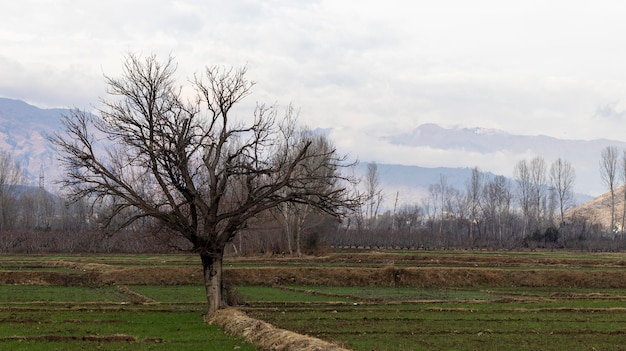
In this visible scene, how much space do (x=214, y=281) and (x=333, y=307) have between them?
295 inches

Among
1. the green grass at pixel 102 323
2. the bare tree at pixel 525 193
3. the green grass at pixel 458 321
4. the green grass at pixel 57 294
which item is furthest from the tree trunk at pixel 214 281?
the bare tree at pixel 525 193

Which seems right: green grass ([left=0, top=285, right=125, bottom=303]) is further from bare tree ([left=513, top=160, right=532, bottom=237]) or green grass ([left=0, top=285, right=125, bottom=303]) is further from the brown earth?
bare tree ([left=513, top=160, right=532, bottom=237])

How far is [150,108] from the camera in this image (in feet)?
107

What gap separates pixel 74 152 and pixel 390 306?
738 inches

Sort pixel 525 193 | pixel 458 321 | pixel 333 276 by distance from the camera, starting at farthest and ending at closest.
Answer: pixel 525 193 → pixel 333 276 → pixel 458 321

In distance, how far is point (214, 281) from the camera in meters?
32.9

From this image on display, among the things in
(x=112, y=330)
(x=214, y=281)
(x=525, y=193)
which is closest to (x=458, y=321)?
(x=214, y=281)

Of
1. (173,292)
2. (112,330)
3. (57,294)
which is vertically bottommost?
(112,330)

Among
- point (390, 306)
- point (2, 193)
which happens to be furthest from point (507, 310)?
point (2, 193)

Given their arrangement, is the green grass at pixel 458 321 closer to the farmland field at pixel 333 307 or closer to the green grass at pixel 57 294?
the farmland field at pixel 333 307

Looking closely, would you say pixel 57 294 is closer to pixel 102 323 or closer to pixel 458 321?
pixel 102 323

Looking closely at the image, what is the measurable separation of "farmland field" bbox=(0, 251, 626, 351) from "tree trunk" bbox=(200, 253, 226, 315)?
1.32 m

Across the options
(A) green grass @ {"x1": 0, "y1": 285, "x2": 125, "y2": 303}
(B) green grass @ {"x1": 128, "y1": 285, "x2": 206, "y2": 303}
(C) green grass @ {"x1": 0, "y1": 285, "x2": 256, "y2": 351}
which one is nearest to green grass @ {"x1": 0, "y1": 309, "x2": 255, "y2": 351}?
(C) green grass @ {"x1": 0, "y1": 285, "x2": 256, "y2": 351}

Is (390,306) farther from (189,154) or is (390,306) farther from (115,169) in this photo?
(115,169)
